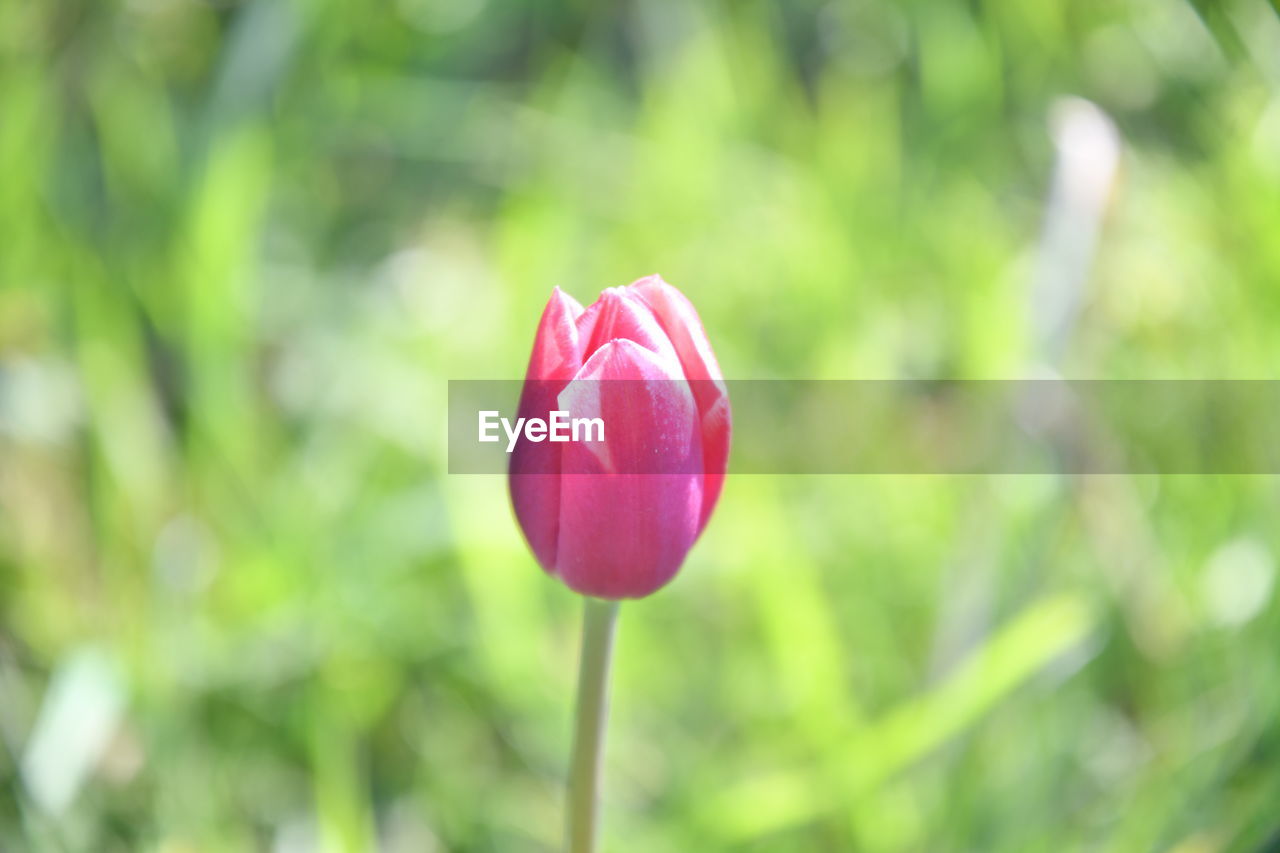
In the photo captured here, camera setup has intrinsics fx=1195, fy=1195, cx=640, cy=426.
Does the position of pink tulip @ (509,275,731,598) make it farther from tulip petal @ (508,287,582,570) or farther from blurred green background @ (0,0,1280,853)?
blurred green background @ (0,0,1280,853)

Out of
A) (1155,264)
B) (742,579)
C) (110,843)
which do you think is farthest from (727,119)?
(110,843)

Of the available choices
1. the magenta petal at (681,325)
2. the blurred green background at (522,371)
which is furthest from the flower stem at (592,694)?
the blurred green background at (522,371)

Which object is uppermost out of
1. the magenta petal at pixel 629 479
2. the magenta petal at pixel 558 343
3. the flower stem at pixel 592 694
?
the magenta petal at pixel 558 343

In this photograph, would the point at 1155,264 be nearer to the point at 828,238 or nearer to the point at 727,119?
the point at 828,238

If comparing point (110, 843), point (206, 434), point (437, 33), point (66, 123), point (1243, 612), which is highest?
point (437, 33)

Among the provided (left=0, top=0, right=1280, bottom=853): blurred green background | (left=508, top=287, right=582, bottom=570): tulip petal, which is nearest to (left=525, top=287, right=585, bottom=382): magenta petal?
(left=508, top=287, right=582, bottom=570): tulip petal

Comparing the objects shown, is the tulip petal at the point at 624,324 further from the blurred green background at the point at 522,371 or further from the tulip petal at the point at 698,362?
the blurred green background at the point at 522,371

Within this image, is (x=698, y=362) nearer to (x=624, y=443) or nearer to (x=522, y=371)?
(x=624, y=443)
